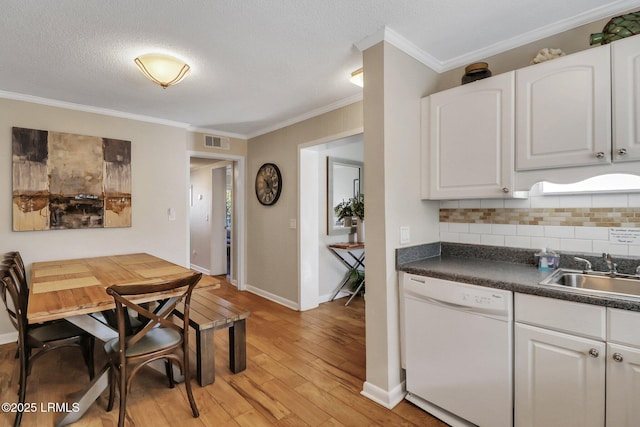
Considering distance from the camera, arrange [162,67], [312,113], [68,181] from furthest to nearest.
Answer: [312,113], [68,181], [162,67]

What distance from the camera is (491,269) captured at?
1.89 m

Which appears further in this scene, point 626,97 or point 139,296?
point 139,296

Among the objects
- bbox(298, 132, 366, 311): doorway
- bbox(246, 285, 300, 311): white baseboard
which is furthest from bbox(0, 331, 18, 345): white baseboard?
bbox(298, 132, 366, 311): doorway

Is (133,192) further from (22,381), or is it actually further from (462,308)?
(462,308)

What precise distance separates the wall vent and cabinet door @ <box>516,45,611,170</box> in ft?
12.1

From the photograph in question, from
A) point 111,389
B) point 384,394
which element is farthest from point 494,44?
point 111,389

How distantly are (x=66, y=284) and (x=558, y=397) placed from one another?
2.97 m

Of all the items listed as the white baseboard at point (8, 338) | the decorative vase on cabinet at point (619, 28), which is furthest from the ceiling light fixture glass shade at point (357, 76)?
the white baseboard at point (8, 338)

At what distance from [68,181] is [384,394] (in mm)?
3561

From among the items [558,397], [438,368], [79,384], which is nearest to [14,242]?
[79,384]

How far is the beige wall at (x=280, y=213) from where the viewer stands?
3.54 m

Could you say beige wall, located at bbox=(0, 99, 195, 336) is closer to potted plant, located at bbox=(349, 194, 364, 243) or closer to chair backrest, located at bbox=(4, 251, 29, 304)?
chair backrest, located at bbox=(4, 251, 29, 304)

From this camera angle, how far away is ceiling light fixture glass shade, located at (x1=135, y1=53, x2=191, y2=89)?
7.29 ft

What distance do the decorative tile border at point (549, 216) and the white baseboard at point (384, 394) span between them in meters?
1.29
